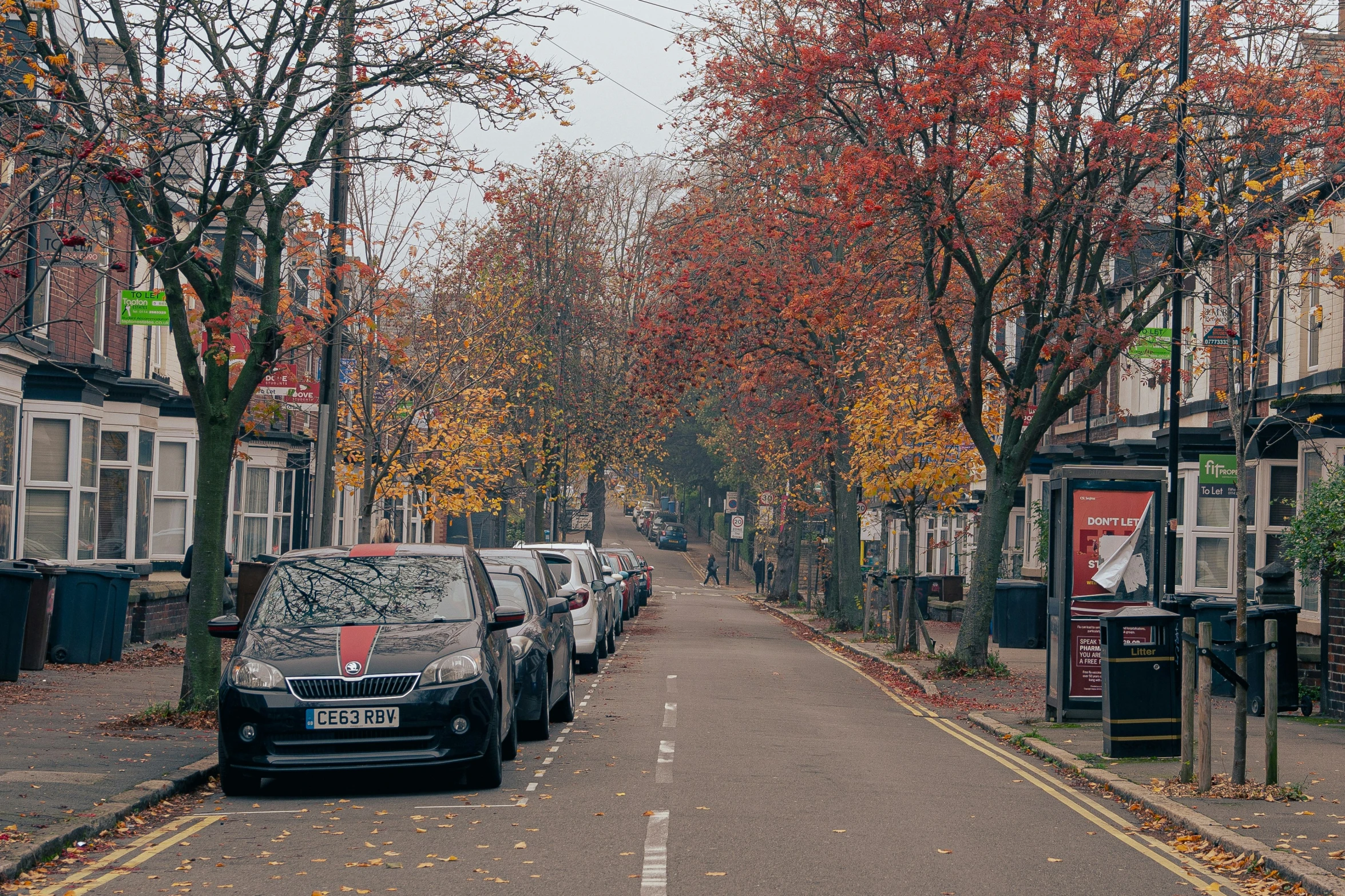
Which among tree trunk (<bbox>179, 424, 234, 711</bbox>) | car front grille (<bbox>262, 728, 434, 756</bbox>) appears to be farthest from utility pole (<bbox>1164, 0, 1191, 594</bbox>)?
tree trunk (<bbox>179, 424, 234, 711</bbox>)

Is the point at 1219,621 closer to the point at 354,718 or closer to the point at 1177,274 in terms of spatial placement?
the point at 1177,274

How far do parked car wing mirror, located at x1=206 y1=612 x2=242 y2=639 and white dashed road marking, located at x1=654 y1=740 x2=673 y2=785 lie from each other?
329cm

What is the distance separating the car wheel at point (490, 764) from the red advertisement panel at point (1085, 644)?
7.10m

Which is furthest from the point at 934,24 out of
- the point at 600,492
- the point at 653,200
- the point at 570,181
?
the point at 600,492

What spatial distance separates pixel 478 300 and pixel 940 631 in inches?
523

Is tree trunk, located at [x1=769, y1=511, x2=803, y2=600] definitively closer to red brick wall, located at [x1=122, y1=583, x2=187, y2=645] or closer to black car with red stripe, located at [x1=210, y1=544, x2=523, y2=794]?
red brick wall, located at [x1=122, y1=583, x2=187, y2=645]

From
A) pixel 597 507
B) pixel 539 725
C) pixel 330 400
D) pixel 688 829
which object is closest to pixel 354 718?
pixel 688 829

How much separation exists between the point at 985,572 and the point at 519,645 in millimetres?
10294

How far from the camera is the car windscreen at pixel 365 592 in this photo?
10.8 metres

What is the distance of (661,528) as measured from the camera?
100 m

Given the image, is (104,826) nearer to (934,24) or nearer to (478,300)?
(934,24)

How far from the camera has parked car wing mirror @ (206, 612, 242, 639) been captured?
1105cm

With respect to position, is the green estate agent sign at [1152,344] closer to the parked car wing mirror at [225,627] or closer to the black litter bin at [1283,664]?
the black litter bin at [1283,664]

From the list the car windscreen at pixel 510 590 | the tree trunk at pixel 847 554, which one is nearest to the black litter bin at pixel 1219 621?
the car windscreen at pixel 510 590
